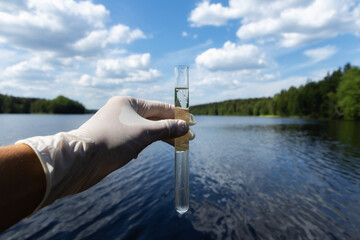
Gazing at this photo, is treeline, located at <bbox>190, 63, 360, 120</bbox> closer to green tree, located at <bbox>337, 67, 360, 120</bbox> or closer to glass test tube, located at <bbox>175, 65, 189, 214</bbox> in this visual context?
green tree, located at <bbox>337, 67, 360, 120</bbox>

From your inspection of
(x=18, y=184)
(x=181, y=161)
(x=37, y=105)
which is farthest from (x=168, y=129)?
(x=37, y=105)

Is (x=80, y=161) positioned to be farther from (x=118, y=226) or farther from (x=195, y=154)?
(x=195, y=154)

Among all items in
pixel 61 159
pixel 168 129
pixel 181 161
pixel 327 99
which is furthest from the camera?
pixel 327 99

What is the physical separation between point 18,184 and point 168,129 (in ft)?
5.81

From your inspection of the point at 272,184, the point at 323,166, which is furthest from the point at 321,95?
the point at 272,184

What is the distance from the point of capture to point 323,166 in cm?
1550

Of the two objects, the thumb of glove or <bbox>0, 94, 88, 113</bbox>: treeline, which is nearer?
the thumb of glove

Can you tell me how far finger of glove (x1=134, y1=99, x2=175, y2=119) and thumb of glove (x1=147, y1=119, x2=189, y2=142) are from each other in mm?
678

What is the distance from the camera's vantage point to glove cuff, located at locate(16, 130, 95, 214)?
5.53 ft

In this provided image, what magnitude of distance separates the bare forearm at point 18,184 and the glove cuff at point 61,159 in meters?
0.06

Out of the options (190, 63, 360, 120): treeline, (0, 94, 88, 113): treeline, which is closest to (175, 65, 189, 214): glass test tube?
(190, 63, 360, 120): treeline

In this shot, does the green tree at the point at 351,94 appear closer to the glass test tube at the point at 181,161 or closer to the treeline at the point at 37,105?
the glass test tube at the point at 181,161

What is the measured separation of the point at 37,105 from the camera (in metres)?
159

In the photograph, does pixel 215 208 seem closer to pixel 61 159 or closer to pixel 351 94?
pixel 61 159
